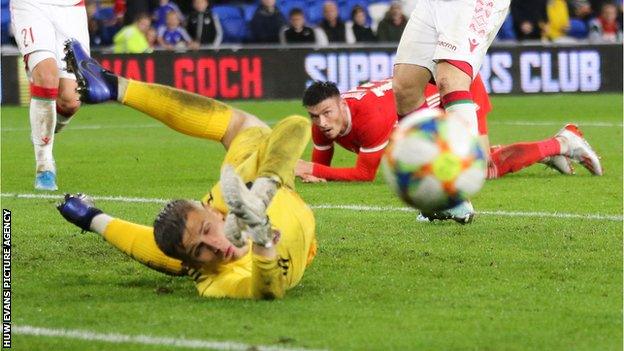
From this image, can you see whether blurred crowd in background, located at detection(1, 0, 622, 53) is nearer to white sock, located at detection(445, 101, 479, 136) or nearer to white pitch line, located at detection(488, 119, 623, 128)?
white pitch line, located at detection(488, 119, 623, 128)

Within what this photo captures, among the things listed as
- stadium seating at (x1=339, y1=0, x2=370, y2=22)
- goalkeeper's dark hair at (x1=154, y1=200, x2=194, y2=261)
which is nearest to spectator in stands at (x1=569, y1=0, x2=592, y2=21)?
stadium seating at (x1=339, y1=0, x2=370, y2=22)

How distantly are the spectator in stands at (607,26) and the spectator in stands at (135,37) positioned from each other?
7927 millimetres

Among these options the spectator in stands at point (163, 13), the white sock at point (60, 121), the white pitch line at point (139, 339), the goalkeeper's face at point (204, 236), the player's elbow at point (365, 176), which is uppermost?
the goalkeeper's face at point (204, 236)

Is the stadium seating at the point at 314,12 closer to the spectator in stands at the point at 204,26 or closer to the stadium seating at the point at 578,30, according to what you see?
the spectator in stands at the point at 204,26

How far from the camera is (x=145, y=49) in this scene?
21.9m

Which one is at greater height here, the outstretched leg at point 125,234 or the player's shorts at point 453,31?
the player's shorts at point 453,31

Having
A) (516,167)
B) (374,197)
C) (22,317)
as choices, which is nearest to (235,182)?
(22,317)

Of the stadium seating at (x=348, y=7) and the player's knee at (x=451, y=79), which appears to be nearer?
the player's knee at (x=451, y=79)

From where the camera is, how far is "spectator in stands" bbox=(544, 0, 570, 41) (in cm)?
2558

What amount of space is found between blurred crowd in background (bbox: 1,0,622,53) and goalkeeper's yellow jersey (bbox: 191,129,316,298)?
48.6ft

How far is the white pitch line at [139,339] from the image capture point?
5.62 meters

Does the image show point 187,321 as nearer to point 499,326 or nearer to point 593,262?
point 499,326

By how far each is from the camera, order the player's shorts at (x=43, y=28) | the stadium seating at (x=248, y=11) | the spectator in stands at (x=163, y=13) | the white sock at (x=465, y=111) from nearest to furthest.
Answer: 1. the white sock at (x=465, y=111)
2. the player's shorts at (x=43, y=28)
3. the spectator in stands at (x=163, y=13)
4. the stadium seating at (x=248, y=11)

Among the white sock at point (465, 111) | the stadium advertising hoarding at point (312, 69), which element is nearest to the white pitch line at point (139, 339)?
the white sock at point (465, 111)
